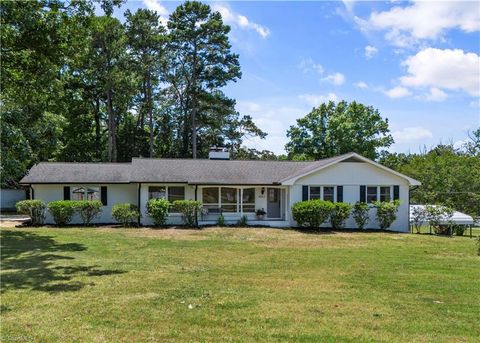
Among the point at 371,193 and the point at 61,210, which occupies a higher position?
the point at 371,193

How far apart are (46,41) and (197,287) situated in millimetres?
6958

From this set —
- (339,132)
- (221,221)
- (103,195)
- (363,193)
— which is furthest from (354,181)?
(339,132)

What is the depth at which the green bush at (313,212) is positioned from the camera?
827 inches

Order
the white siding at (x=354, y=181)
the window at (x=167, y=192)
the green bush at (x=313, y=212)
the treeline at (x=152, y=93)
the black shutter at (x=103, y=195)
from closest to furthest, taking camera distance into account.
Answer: the green bush at (x=313, y=212) < the white siding at (x=354, y=181) < the window at (x=167, y=192) < the black shutter at (x=103, y=195) < the treeline at (x=152, y=93)

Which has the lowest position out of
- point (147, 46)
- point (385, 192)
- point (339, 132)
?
point (385, 192)

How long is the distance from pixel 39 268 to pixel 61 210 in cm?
1227

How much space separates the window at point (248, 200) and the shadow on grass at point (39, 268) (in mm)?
11113

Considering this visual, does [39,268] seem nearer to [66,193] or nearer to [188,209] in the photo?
[188,209]

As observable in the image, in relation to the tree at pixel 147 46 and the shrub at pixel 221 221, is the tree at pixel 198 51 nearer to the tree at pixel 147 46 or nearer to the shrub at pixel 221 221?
the tree at pixel 147 46

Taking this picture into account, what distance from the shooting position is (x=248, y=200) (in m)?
24.6

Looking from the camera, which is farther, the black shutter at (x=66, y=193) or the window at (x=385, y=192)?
the black shutter at (x=66, y=193)

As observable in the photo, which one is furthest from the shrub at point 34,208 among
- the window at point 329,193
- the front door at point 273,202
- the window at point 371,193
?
the window at point 371,193

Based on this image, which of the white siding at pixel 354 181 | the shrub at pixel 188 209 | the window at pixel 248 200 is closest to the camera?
the shrub at pixel 188 209

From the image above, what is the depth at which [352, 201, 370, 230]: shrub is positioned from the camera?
870 inches
